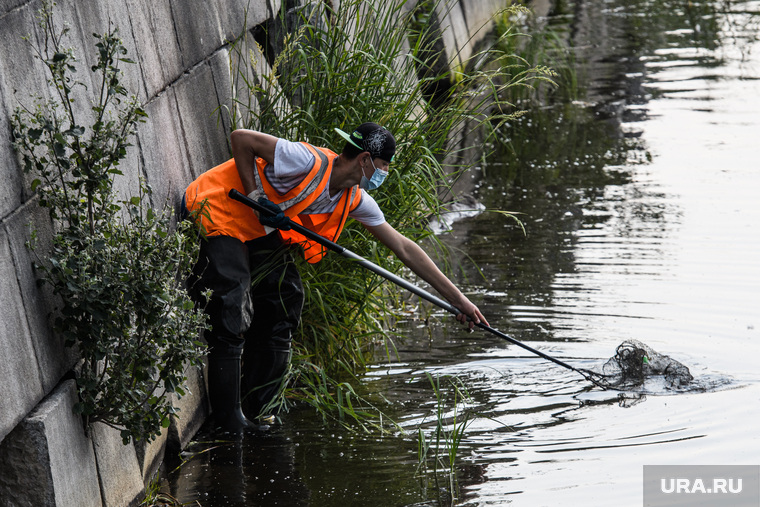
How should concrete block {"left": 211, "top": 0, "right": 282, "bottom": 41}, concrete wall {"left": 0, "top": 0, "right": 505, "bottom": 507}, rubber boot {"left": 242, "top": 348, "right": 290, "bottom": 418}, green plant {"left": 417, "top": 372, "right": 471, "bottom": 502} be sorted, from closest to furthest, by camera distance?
concrete wall {"left": 0, "top": 0, "right": 505, "bottom": 507} < green plant {"left": 417, "top": 372, "right": 471, "bottom": 502} < rubber boot {"left": 242, "top": 348, "right": 290, "bottom": 418} < concrete block {"left": 211, "top": 0, "right": 282, "bottom": 41}

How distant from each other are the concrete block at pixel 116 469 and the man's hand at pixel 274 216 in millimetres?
1189

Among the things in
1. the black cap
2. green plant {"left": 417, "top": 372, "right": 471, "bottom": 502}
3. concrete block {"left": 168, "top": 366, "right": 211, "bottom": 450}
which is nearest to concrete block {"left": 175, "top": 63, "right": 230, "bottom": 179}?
the black cap

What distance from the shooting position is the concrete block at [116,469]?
3.44 m

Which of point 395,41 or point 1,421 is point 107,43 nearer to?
point 1,421

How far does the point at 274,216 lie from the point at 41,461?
1654 millimetres

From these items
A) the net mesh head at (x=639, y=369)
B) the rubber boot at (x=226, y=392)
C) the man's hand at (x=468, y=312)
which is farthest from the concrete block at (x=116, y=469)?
the net mesh head at (x=639, y=369)

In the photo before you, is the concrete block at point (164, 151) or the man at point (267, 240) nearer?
the concrete block at point (164, 151)

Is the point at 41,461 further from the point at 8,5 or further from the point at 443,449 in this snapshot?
the point at 443,449

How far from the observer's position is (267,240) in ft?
15.1

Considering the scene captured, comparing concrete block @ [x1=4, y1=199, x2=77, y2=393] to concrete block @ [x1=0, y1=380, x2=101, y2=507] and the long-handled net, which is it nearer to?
concrete block @ [x1=0, y1=380, x2=101, y2=507]

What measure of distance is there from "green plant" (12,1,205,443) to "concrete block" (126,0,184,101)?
76 cm

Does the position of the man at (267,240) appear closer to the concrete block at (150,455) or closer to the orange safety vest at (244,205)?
the orange safety vest at (244,205)

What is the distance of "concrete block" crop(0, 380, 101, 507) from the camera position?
3006 mm

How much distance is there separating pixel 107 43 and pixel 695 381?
11.2 feet
